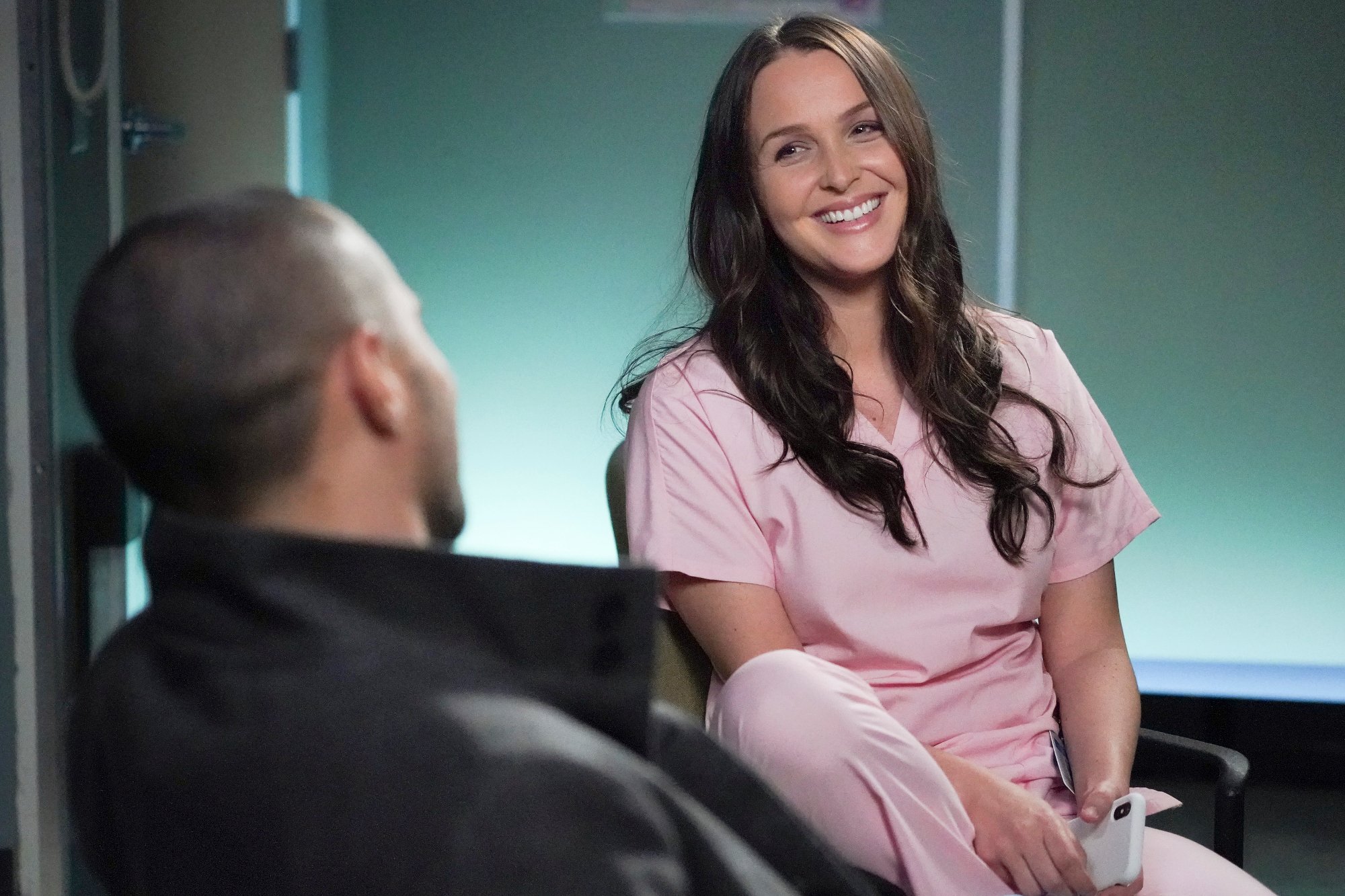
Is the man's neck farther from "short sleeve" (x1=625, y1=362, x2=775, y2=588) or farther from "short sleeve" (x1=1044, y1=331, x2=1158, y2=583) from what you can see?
"short sleeve" (x1=1044, y1=331, x2=1158, y2=583)

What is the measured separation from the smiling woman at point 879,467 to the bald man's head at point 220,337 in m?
0.72

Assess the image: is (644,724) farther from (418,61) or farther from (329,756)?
(418,61)

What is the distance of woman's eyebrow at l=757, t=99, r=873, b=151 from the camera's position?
5.64ft

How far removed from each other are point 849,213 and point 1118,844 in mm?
777

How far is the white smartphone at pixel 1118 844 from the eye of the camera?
1.38 metres

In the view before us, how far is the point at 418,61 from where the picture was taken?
3406 millimetres

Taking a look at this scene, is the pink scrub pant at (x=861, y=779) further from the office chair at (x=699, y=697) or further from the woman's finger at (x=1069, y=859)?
the office chair at (x=699, y=697)

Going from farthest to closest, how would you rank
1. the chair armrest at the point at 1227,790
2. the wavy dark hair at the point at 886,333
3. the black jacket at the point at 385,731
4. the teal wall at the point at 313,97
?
the teal wall at the point at 313,97
the wavy dark hair at the point at 886,333
the chair armrest at the point at 1227,790
the black jacket at the point at 385,731

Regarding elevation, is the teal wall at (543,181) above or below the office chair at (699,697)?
above

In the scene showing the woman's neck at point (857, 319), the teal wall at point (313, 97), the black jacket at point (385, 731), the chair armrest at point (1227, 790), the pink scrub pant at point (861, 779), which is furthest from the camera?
the teal wall at point (313, 97)

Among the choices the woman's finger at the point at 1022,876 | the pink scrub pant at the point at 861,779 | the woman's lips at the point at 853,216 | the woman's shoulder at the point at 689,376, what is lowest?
the woman's finger at the point at 1022,876

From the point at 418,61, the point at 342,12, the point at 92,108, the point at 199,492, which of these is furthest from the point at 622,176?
the point at 199,492

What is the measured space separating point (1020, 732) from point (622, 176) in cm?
211

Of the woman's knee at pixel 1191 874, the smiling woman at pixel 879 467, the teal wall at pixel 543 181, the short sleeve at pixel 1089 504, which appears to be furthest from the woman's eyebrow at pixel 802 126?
the teal wall at pixel 543 181
